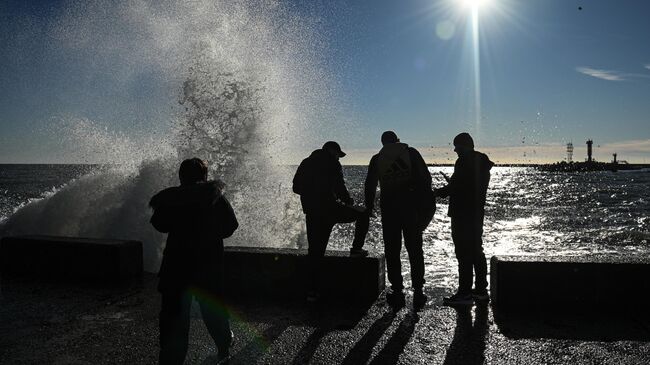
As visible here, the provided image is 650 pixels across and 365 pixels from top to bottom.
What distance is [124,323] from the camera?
4.23 metres

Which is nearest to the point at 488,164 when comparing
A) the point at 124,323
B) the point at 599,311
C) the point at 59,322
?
the point at 599,311

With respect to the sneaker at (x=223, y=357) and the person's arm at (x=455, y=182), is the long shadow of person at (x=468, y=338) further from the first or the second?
the sneaker at (x=223, y=357)

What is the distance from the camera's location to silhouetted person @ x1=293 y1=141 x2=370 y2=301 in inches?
187

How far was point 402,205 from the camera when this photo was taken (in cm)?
457

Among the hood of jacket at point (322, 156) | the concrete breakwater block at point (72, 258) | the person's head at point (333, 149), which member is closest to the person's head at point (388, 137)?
the person's head at point (333, 149)

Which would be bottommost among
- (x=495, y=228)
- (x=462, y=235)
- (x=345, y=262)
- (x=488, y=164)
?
(x=495, y=228)

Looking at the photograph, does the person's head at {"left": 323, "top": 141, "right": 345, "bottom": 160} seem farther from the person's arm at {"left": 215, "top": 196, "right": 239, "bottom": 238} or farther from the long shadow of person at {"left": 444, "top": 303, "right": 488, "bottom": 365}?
the long shadow of person at {"left": 444, "top": 303, "right": 488, "bottom": 365}

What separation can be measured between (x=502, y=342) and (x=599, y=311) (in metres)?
1.42

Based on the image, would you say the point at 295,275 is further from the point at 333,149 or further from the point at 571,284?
the point at 571,284

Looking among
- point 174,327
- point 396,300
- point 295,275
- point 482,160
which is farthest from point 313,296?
point 482,160

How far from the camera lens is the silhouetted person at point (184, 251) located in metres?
2.97

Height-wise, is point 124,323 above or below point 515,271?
below

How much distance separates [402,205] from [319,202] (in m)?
0.89

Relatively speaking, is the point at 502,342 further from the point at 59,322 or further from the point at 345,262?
the point at 59,322
